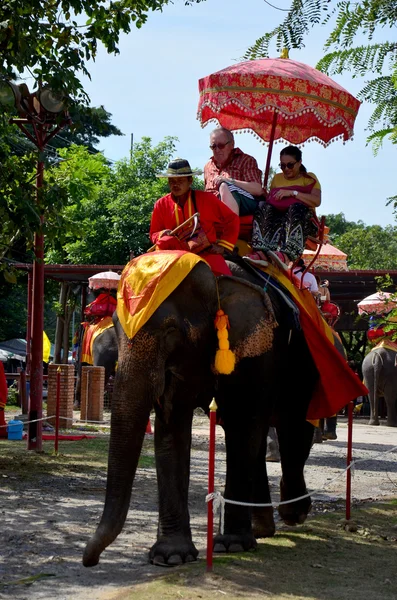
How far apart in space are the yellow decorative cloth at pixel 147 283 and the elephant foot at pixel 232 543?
72.9 inches

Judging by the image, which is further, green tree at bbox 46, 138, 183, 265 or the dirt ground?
green tree at bbox 46, 138, 183, 265

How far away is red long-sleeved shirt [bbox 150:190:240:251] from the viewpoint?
750 cm

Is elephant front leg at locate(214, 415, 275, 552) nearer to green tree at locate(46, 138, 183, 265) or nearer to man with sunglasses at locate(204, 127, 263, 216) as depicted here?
man with sunglasses at locate(204, 127, 263, 216)

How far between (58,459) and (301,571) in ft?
23.3

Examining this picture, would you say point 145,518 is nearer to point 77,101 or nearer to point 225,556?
point 225,556

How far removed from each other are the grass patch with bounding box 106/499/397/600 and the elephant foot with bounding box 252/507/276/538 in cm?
8

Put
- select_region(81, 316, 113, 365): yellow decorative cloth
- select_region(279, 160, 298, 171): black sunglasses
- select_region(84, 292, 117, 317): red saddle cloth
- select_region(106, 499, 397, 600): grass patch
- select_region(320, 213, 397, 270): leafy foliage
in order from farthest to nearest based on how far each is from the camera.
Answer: select_region(320, 213, 397, 270): leafy foliage < select_region(81, 316, 113, 365): yellow decorative cloth < select_region(84, 292, 117, 317): red saddle cloth < select_region(279, 160, 298, 171): black sunglasses < select_region(106, 499, 397, 600): grass patch

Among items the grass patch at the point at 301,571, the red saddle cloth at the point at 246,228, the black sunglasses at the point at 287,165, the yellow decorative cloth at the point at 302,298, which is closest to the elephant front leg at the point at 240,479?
the grass patch at the point at 301,571

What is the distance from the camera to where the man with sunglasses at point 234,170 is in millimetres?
8867

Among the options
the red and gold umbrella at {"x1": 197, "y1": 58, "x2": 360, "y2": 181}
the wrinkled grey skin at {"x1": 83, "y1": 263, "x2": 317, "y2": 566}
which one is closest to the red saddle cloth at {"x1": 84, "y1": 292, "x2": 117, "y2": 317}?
the red and gold umbrella at {"x1": 197, "y1": 58, "x2": 360, "y2": 181}

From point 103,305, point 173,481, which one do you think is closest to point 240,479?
point 173,481

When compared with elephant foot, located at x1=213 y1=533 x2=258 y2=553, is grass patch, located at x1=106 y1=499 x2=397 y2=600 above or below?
below

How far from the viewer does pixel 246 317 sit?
283 inches

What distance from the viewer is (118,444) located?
639cm
